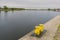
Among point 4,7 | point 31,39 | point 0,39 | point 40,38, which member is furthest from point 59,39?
point 4,7

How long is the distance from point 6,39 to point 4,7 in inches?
2675

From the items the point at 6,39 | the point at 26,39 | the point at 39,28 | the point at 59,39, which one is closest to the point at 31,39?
the point at 26,39

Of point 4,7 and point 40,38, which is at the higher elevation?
point 4,7

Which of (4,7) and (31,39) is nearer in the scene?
(31,39)

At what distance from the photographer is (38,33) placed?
9.06 m

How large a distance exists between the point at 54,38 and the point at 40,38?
97cm

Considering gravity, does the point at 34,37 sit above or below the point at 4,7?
below

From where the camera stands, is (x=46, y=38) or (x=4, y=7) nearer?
(x=46, y=38)

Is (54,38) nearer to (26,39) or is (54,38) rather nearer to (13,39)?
(26,39)

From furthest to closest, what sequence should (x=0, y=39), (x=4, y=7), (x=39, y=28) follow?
(x=4, y=7)
(x=0, y=39)
(x=39, y=28)

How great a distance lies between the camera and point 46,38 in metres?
8.83

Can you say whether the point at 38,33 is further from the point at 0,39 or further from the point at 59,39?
the point at 0,39

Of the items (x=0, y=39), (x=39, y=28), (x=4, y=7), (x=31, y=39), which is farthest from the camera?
(x=4, y=7)

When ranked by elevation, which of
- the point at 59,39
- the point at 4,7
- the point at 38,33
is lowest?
the point at 59,39
